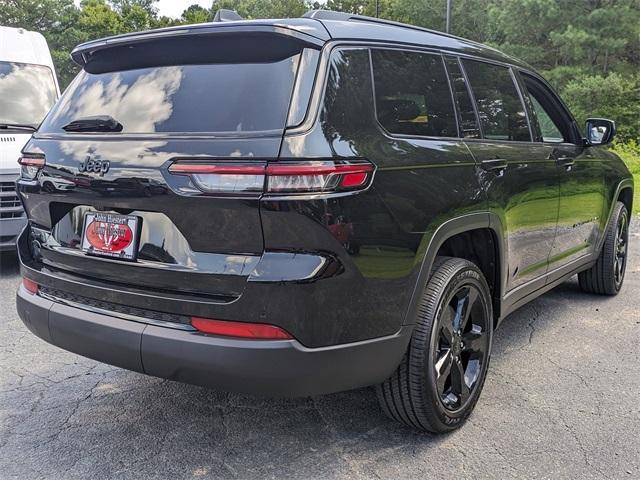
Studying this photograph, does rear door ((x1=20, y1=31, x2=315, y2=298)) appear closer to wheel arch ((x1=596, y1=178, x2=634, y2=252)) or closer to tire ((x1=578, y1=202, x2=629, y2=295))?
wheel arch ((x1=596, y1=178, x2=634, y2=252))

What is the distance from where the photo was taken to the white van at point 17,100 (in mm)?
5652

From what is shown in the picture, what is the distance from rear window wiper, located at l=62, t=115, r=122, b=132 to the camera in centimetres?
251

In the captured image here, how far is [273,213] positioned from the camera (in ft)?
6.82

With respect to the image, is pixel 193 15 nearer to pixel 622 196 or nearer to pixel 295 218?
pixel 622 196

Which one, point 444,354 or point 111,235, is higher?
point 111,235

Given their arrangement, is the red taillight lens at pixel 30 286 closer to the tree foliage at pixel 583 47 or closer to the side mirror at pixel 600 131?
the side mirror at pixel 600 131

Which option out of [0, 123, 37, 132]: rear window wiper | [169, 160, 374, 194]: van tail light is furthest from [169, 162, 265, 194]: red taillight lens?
[0, 123, 37, 132]: rear window wiper

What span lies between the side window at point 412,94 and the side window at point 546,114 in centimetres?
117

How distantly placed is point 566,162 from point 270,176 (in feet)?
8.69

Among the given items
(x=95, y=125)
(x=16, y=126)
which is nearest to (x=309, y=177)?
(x=95, y=125)

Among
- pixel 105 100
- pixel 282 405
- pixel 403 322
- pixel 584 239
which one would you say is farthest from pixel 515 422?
pixel 105 100

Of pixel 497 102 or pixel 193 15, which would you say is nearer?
pixel 497 102

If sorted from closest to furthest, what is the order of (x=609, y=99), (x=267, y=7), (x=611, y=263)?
(x=611, y=263), (x=609, y=99), (x=267, y=7)

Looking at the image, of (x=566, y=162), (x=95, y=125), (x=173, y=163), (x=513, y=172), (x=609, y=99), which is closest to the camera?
(x=173, y=163)
